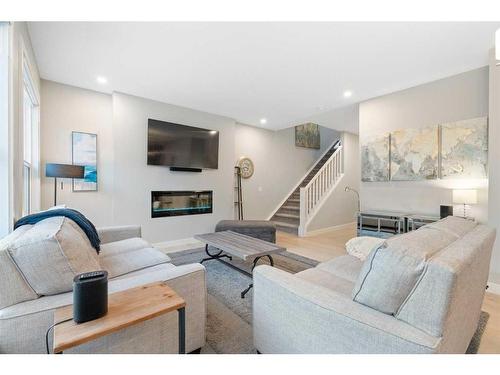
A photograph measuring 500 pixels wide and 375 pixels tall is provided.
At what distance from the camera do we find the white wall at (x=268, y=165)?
5816 millimetres

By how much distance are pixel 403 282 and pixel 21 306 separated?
170 centimetres

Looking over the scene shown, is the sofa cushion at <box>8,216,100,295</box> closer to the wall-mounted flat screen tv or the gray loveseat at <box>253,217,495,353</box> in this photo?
the gray loveseat at <box>253,217,495,353</box>

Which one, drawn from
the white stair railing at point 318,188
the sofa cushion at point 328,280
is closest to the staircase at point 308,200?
the white stair railing at point 318,188

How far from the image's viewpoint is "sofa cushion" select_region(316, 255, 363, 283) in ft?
5.78

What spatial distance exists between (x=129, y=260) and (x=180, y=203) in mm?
2548

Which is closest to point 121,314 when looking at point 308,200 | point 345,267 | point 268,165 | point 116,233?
point 345,267

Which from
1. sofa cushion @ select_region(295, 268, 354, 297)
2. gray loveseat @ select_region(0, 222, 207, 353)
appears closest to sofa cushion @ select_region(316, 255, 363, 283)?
sofa cushion @ select_region(295, 268, 354, 297)

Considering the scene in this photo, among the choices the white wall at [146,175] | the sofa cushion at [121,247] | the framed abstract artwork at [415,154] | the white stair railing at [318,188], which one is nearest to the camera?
the sofa cushion at [121,247]

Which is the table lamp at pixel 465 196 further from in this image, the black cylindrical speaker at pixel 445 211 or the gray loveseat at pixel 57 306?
the gray loveseat at pixel 57 306

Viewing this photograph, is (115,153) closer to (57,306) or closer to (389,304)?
(57,306)

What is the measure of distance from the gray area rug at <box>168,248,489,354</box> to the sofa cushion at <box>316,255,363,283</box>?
2.59 feet

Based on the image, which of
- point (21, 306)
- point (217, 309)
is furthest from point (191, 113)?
point (21, 306)

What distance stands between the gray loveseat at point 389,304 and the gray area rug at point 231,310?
362 millimetres
